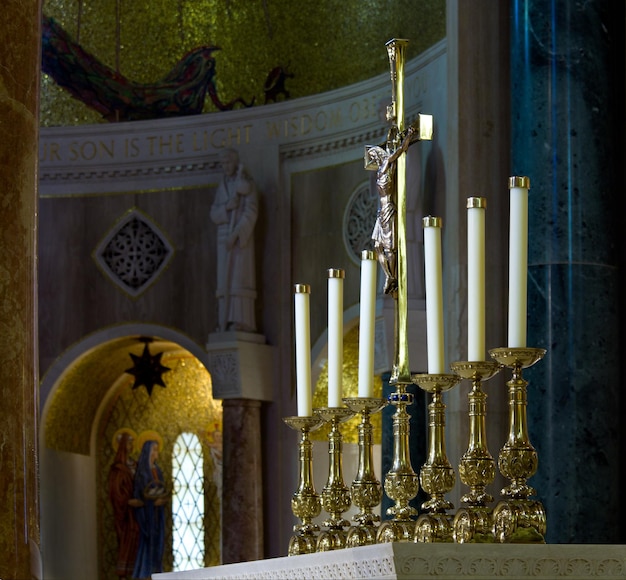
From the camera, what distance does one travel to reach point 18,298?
4344 mm

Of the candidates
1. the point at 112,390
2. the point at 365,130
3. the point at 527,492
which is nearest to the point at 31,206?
the point at 527,492

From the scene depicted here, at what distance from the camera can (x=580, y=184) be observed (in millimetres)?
7441

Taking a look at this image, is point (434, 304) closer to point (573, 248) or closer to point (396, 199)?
point (396, 199)

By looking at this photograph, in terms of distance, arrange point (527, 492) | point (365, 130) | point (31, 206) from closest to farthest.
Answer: point (527, 492) → point (31, 206) → point (365, 130)

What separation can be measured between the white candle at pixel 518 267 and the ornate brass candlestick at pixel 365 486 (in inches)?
26.0

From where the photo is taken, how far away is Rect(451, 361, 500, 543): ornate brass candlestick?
3578mm

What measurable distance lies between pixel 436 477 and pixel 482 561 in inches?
23.4

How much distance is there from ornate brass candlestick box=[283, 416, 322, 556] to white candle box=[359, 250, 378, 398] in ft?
1.10

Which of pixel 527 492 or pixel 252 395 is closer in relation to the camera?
pixel 527 492

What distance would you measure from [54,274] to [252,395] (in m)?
2.36

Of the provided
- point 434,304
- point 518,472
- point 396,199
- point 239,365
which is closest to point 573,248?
point 396,199

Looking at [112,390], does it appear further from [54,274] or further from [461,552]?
[461,552]

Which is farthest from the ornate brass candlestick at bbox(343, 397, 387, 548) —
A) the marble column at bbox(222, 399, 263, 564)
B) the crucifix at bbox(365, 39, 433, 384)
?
the marble column at bbox(222, 399, 263, 564)

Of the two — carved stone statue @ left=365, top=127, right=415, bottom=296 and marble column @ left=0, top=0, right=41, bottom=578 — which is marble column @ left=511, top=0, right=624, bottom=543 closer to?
carved stone statue @ left=365, top=127, right=415, bottom=296
